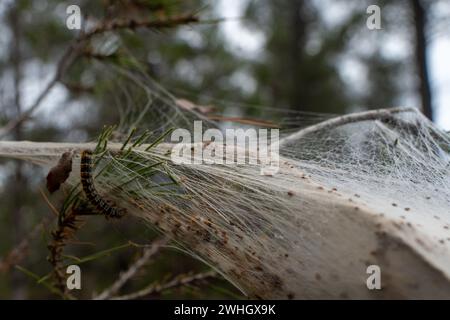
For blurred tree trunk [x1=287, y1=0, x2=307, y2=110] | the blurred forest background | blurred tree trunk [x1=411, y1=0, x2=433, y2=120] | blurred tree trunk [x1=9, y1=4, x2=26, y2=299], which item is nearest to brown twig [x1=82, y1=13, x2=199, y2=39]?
the blurred forest background

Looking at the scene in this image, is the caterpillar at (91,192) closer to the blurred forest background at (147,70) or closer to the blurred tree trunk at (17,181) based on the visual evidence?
the blurred forest background at (147,70)

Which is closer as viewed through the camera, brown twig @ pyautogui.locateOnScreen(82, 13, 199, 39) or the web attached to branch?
the web attached to branch

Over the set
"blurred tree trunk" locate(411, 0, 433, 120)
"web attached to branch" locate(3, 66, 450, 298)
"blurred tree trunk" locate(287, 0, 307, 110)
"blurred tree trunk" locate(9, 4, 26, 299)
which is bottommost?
"web attached to branch" locate(3, 66, 450, 298)

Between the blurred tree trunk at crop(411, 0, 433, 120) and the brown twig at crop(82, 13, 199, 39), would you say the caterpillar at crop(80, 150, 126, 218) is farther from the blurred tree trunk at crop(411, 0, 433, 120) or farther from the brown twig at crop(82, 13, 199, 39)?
the blurred tree trunk at crop(411, 0, 433, 120)

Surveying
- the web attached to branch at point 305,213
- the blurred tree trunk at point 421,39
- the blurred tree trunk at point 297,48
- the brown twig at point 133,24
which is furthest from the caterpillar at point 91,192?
the blurred tree trunk at point 297,48

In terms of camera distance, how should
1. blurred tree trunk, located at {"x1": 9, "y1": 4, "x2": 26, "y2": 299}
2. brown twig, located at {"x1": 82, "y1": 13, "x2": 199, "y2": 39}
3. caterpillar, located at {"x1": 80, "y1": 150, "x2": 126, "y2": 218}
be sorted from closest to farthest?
1. caterpillar, located at {"x1": 80, "y1": 150, "x2": 126, "y2": 218}
2. brown twig, located at {"x1": 82, "y1": 13, "x2": 199, "y2": 39}
3. blurred tree trunk, located at {"x1": 9, "y1": 4, "x2": 26, "y2": 299}

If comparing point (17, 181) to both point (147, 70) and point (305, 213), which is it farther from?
point (305, 213)

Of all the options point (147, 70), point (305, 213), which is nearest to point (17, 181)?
point (147, 70)

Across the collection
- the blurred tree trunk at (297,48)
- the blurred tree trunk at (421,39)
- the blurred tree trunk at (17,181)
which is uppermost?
the blurred tree trunk at (297,48)
